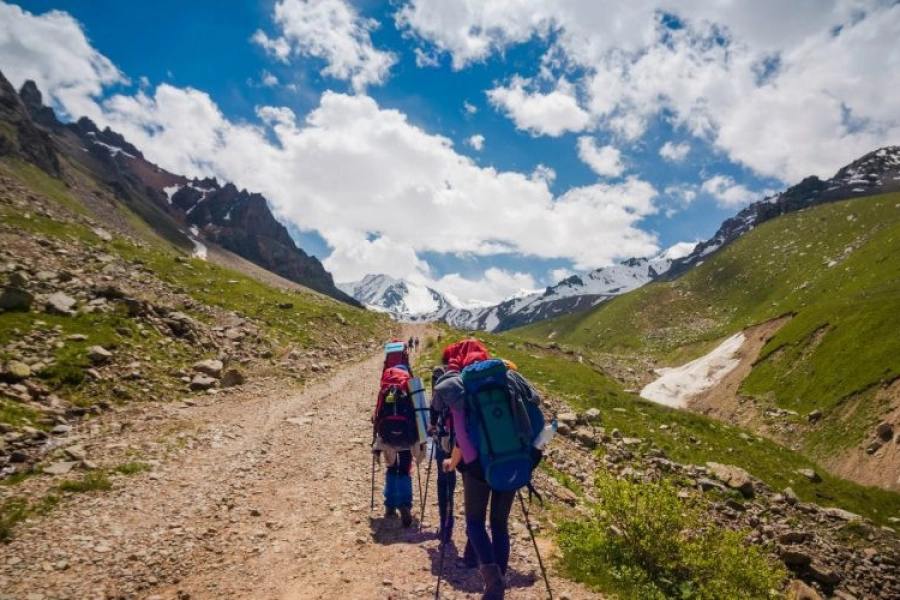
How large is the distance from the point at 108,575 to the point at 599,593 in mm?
8069

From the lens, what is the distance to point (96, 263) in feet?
107

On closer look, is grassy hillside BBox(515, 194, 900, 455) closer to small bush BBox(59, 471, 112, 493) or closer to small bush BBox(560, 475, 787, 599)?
small bush BBox(560, 475, 787, 599)

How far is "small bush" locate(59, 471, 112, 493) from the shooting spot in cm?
1005

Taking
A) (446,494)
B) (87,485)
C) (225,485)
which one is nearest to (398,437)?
(446,494)

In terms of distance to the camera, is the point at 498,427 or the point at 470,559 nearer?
the point at 498,427

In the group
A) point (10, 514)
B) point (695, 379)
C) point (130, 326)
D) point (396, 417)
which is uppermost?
point (695, 379)

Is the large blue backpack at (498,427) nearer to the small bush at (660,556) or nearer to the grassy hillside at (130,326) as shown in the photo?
the small bush at (660,556)

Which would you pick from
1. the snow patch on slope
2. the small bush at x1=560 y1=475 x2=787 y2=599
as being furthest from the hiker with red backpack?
the snow patch on slope

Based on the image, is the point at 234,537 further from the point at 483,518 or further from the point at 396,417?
the point at 483,518

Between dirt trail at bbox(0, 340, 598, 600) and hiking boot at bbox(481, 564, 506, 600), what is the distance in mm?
1063

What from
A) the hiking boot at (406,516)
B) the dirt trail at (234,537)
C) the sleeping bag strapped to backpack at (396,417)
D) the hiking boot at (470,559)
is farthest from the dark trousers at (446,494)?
the hiking boot at (406,516)

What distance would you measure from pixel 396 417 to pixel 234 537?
3.88 metres

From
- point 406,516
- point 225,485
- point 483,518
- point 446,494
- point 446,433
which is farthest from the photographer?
point 225,485

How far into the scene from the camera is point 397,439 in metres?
9.44
